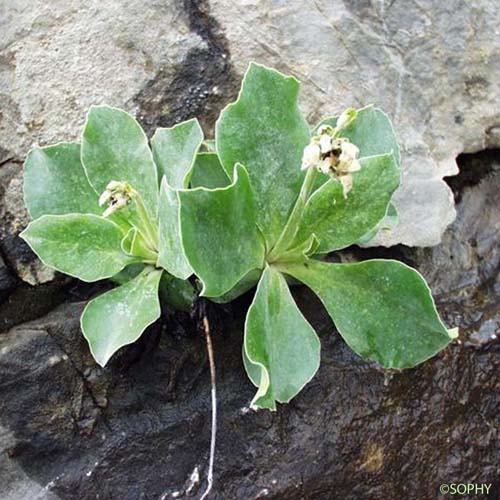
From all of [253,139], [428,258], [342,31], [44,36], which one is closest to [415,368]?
[428,258]

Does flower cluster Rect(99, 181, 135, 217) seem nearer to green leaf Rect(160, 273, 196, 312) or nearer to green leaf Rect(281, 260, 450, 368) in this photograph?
green leaf Rect(160, 273, 196, 312)

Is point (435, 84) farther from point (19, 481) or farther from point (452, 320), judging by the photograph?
point (19, 481)

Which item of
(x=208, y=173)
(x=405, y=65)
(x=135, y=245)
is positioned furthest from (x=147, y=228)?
(x=405, y=65)

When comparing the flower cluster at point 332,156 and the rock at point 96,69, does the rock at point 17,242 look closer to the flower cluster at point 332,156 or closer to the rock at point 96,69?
the rock at point 96,69

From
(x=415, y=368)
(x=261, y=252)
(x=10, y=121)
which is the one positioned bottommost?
(x=415, y=368)

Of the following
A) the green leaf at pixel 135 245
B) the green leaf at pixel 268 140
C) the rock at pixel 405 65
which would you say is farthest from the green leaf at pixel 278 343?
the rock at pixel 405 65

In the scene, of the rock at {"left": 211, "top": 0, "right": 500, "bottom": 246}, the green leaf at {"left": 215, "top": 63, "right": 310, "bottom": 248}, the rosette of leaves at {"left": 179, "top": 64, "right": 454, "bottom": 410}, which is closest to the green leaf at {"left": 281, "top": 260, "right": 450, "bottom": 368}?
the rosette of leaves at {"left": 179, "top": 64, "right": 454, "bottom": 410}

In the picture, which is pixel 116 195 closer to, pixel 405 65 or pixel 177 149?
pixel 177 149
